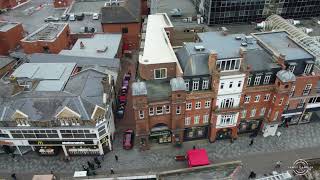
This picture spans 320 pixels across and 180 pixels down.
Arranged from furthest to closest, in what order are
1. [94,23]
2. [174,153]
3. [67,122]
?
[94,23], [174,153], [67,122]

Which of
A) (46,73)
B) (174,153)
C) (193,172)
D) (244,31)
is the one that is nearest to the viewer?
(193,172)

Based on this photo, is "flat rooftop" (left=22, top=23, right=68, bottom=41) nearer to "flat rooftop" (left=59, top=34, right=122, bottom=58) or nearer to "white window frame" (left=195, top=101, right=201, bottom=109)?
"flat rooftop" (left=59, top=34, right=122, bottom=58)

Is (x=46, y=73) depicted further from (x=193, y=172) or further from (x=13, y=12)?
(x=13, y=12)

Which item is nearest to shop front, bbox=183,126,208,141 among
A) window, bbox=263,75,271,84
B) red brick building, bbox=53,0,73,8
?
window, bbox=263,75,271,84

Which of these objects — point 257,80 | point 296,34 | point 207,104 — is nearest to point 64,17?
point 207,104

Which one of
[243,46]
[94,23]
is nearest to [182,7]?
[94,23]

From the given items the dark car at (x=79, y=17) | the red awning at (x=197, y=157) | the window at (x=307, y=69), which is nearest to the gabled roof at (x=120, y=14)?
the dark car at (x=79, y=17)
